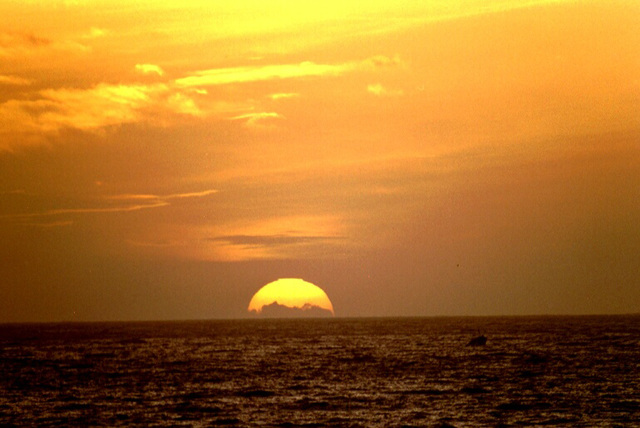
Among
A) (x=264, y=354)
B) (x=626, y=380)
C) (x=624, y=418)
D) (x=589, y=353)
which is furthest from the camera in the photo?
(x=264, y=354)

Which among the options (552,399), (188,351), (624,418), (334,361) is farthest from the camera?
(188,351)

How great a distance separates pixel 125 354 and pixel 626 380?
81.8 m

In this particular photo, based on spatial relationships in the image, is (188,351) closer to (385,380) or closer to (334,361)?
(334,361)

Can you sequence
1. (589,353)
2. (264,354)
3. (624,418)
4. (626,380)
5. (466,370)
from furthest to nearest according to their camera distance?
1. (264,354)
2. (589,353)
3. (466,370)
4. (626,380)
5. (624,418)

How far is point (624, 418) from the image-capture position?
181 ft

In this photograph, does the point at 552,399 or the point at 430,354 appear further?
the point at 430,354

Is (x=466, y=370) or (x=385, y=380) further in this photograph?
(x=466, y=370)

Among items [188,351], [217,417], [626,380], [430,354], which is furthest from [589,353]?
[217,417]

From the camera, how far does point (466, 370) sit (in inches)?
3730

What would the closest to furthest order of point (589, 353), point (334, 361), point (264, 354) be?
1. point (334, 361)
2. point (589, 353)
3. point (264, 354)

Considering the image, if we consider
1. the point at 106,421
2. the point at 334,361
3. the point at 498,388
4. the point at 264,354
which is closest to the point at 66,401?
the point at 106,421

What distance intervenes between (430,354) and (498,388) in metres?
50.9

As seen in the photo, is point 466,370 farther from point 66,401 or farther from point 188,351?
point 188,351

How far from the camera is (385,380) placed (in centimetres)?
8362
